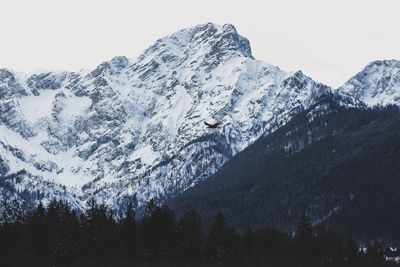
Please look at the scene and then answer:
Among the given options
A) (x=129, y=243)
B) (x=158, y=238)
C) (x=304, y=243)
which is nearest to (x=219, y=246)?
(x=158, y=238)

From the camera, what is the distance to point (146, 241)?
4764 inches

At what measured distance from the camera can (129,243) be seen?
121562 mm

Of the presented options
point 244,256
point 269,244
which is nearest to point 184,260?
point 244,256

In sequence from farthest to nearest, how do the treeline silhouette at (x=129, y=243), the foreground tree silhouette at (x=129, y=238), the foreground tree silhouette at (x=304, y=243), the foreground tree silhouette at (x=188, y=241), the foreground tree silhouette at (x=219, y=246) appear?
the foreground tree silhouette at (x=304, y=243), the foreground tree silhouette at (x=219, y=246), the foreground tree silhouette at (x=188, y=241), the foreground tree silhouette at (x=129, y=238), the treeline silhouette at (x=129, y=243)

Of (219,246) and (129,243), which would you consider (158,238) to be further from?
(219,246)

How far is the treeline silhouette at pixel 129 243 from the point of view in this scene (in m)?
→ 110

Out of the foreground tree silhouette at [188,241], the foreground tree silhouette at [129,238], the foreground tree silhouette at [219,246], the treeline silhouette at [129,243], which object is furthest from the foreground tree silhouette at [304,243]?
the foreground tree silhouette at [129,238]

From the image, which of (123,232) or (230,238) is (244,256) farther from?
(123,232)

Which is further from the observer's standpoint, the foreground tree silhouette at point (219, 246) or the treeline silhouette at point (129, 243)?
the foreground tree silhouette at point (219, 246)

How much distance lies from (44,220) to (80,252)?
844 centimetres

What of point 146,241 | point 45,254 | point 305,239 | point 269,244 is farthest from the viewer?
point 269,244

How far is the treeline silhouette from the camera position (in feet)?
362

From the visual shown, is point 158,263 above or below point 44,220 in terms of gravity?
below

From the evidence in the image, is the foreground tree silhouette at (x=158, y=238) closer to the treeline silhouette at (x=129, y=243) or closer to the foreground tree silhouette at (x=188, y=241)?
the treeline silhouette at (x=129, y=243)
